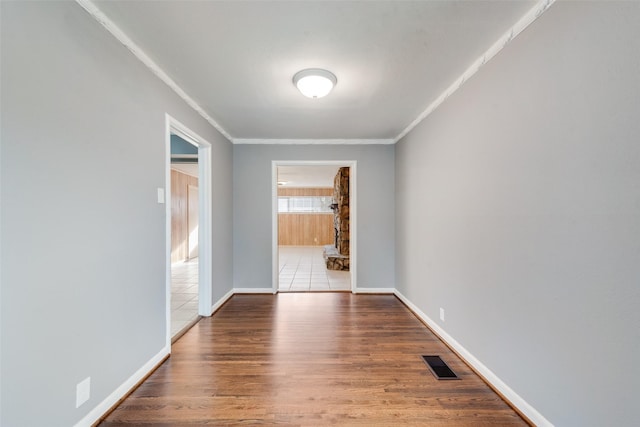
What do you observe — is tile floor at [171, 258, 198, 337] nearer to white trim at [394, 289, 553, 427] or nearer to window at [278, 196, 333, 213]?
white trim at [394, 289, 553, 427]

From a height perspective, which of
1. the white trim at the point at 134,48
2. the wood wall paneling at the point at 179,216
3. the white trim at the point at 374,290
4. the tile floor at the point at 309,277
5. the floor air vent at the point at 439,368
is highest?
Answer: the white trim at the point at 134,48

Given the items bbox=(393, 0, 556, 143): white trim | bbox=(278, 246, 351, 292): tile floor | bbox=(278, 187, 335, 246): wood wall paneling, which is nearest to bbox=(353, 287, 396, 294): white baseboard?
bbox=(278, 246, 351, 292): tile floor

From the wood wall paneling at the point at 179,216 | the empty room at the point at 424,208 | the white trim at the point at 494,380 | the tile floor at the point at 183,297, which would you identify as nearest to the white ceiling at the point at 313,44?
the empty room at the point at 424,208

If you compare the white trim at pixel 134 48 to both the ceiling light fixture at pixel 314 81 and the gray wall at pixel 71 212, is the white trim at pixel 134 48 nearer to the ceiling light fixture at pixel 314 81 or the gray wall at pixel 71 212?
the gray wall at pixel 71 212

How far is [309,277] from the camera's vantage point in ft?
17.0

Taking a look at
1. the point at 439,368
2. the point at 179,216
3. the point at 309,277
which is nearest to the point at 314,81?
the point at 439,368

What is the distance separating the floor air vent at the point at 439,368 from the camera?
197 cm

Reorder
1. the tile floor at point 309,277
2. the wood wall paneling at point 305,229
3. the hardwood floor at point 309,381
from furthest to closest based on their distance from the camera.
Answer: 1. the wood wall paneling at point 305,229
2. the tile floor at point 309,277
3. the hardwood floor at point 309,381

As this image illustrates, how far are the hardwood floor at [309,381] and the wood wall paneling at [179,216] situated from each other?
4340 millimetres

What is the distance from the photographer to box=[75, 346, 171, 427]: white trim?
4.85ft

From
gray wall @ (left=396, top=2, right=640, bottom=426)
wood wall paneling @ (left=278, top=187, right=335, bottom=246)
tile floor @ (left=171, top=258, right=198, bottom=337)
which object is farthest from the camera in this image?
wood wall paneling @ (left=278, top=187, right=335, bottom=246)

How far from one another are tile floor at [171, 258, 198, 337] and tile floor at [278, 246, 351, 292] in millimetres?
1334

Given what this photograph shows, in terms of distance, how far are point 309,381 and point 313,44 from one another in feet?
7.73

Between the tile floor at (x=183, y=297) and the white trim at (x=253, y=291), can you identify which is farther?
the white trim at (x=253, y=291)
